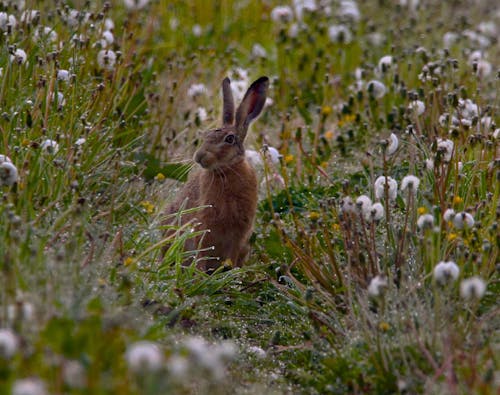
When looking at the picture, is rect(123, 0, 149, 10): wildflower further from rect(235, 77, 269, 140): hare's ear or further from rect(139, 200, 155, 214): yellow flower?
rect(139, 200, 155, 214): yellow flower

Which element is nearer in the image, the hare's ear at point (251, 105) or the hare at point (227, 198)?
the hare at point (227, 198)

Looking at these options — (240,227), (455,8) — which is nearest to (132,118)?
(240,227)

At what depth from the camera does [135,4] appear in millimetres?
7043

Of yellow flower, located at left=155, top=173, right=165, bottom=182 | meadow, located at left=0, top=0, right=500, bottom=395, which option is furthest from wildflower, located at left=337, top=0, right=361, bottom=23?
yellow flower, located at left=155, top=173, right=165, bottom=182

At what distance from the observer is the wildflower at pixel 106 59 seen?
5730 mm

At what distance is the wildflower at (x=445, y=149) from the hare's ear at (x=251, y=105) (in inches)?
47.1

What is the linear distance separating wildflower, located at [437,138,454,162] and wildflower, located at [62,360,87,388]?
2327 millimetres

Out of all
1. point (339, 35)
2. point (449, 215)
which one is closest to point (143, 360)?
point (449, 215)

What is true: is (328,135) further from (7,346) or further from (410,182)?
(7,346)

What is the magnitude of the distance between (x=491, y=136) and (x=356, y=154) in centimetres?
170

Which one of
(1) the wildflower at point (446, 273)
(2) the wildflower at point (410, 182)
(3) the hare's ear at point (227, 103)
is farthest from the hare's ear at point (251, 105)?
(1) the wildflower at point (446, 273)

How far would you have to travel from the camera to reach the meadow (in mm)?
3264

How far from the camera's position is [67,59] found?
587cm

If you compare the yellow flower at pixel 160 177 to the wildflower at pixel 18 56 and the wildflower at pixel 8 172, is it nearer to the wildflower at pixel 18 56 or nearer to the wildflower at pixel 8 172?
the wildflower at pixel 18 56
